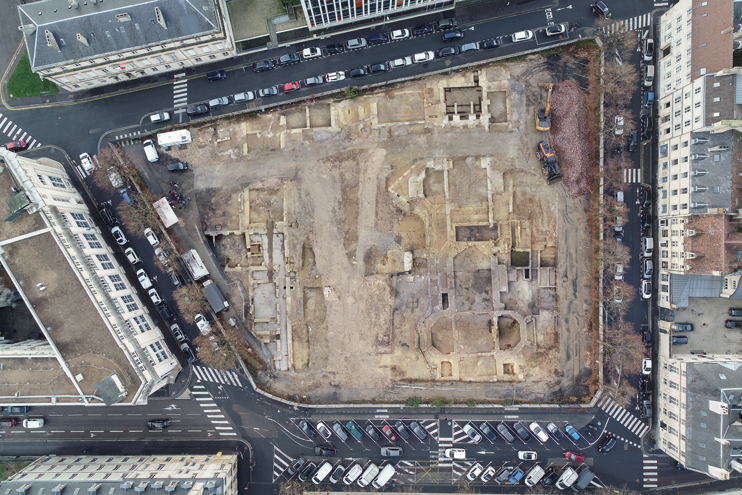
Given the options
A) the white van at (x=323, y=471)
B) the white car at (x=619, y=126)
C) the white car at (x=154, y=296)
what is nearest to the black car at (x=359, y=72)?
the white car at (x=619, y=126)

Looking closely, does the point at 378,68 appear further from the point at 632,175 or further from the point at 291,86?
the point at 632,175

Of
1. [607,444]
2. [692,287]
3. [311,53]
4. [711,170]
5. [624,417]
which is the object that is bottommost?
[607,444]

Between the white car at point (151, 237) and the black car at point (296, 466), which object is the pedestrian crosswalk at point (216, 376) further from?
the white car at point (151, 237)

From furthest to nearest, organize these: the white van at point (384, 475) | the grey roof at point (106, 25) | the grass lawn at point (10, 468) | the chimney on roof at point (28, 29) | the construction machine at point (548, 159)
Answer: the white van at point (384, 475) < the construction machine at point (548, 159) < the grass lawn at point (10, 468) < the grey roof at point (106, 25) < the chimney on roof at point (28, 29)

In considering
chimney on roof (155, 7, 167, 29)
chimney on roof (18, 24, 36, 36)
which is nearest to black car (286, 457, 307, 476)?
chimney on roof (155, 7, 167, 29)

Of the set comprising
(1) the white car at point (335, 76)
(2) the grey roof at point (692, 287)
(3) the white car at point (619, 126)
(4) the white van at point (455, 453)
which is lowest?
(4) the white van at point (455, 453)

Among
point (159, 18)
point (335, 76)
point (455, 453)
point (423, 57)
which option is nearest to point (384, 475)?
point (455, 453)

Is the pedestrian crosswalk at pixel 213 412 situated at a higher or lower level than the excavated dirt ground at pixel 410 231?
lower
